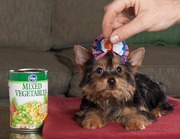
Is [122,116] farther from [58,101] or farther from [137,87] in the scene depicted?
[58,101]

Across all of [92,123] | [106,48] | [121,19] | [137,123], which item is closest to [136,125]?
[137,123]

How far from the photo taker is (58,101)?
1.77 meters

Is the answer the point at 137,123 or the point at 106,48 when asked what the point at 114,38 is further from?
the point at 137,123

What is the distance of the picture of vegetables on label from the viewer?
133 cm

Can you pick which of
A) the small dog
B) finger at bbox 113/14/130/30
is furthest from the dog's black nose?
finger at bbox 113/14/130/30

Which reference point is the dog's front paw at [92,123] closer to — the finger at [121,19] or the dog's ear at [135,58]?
the dog's ear at [135,58]

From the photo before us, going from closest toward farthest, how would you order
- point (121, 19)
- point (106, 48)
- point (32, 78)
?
1. point (32, 78)
2. point (106, 48)
3. point (121, 19)

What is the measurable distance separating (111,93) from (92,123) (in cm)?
14

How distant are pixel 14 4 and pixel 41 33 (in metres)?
0.28

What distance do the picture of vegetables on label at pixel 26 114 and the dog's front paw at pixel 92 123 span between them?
148 mm

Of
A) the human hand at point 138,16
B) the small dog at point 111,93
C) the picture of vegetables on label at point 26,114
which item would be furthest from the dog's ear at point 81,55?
the picture of vegetables on label at point 26,114

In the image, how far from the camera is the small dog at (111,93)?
1404 mm

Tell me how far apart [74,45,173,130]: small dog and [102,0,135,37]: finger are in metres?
0.10

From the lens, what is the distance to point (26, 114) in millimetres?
1334
